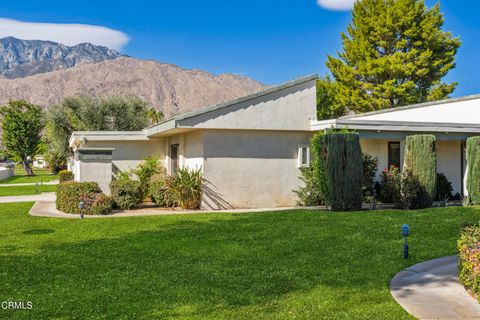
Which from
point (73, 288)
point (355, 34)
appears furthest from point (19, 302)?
point (355, 34)

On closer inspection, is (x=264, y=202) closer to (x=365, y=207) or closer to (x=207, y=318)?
(x=365, y=207)

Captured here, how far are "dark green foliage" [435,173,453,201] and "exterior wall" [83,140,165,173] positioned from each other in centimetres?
1195

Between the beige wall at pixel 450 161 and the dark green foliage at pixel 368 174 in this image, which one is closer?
the dark green foliage at pixel 368 174

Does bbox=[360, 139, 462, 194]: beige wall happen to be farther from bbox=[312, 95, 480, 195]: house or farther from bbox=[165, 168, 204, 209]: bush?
bbox=[165, 168, 204, 209]: bush

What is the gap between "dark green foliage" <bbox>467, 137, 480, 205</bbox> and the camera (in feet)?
→ 50.7

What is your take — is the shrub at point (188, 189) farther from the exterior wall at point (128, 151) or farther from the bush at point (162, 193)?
the exterior wall at point (128, 151)

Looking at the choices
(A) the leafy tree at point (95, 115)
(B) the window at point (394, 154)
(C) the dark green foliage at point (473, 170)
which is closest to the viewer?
(C) the dark green foliage at point (473, 170)

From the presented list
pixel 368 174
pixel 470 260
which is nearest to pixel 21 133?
pixel 368 174

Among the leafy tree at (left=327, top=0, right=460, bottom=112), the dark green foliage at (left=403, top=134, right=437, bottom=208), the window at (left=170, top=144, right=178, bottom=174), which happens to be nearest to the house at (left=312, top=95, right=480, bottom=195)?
the dark green foliage at (left=403, top=134, right=437, bottom=208)

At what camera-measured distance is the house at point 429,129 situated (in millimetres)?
16531

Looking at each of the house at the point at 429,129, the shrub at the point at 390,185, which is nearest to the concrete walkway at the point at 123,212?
the shrub at the point at 390,185

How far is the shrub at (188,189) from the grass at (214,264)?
265cm

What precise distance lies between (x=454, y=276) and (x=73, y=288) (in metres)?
5.52

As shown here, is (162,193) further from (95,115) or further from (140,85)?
(140,85)
